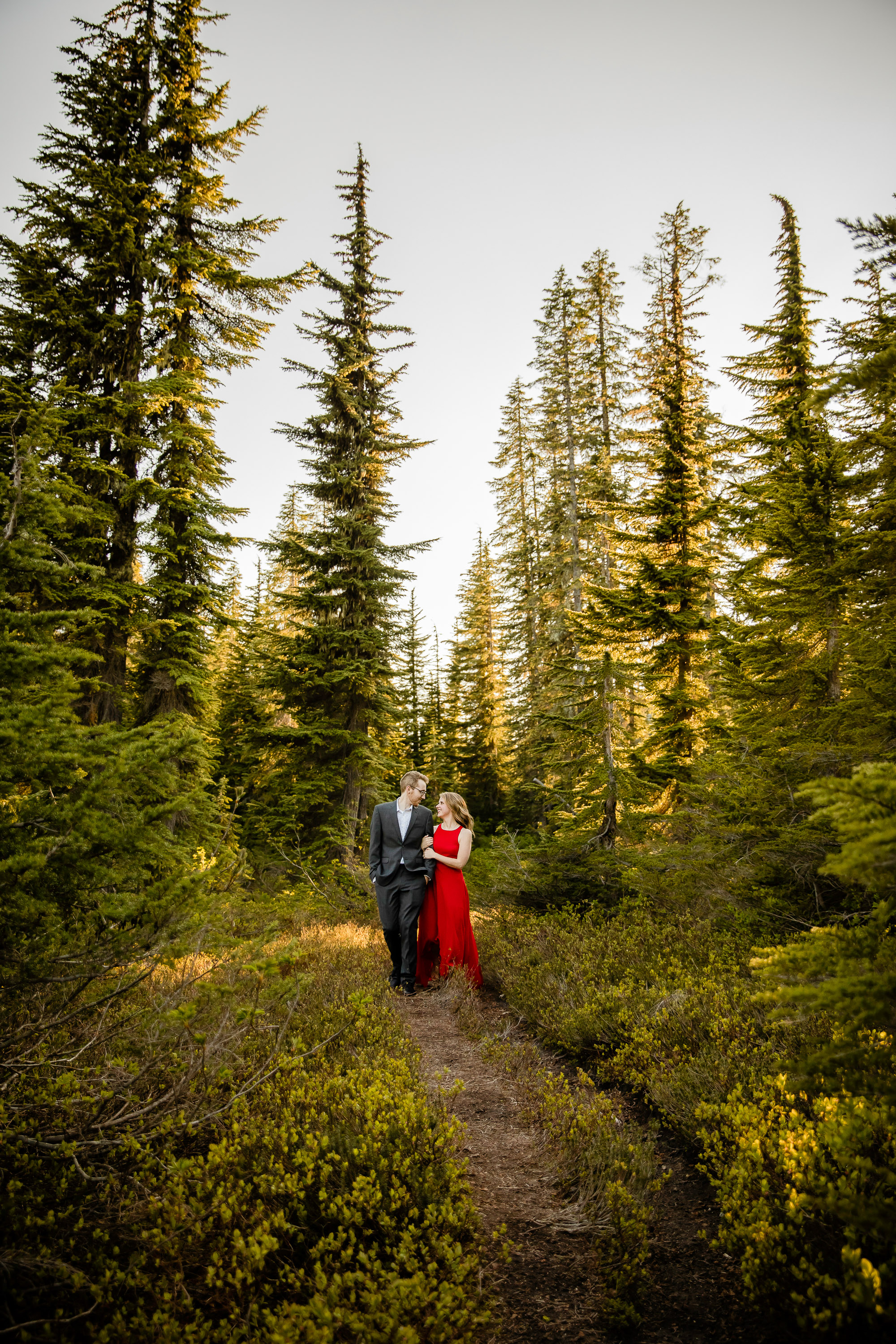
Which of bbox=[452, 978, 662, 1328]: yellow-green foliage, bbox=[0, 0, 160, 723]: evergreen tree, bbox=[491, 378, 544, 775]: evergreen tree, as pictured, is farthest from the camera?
bbox=[491, 378, 544, 775]: evergreen tree

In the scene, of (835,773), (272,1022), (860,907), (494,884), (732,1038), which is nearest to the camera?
(732,1038)

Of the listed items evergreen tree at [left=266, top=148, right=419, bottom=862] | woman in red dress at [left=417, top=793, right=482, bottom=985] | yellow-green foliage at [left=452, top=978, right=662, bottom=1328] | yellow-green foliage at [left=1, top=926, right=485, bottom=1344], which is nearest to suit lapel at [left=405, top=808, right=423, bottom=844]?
woman in red dress at [left=417, top=793, right=482, bottom=985]

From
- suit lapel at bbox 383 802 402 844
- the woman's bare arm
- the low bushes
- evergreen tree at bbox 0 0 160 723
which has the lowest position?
the low bushes

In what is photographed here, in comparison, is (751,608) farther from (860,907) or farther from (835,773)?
(860,907)

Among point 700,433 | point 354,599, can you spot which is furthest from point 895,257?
point 700,433

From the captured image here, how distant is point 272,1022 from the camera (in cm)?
505

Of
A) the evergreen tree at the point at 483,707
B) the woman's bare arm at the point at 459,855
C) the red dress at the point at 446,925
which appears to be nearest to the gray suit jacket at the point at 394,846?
the woman's bare arm at the point at 459,855

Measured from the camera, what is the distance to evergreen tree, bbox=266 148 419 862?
51.2 feet

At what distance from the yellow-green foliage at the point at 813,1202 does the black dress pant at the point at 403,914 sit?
3903 mm

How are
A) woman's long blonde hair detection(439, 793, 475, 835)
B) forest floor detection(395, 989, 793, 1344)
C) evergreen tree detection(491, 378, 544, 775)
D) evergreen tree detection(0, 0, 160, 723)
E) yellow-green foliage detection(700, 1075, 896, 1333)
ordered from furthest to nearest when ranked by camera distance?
evergreen tree detection(491, 378, 544, 775)
evergreen tree detection(0, 0, 160, 723)
woman's long blonde hair detection(439, 793, 475, 835)
forest floor detection(395, 989, 793, 1344)
yellow-green foliage detection(700, 1075, 896, 1333)

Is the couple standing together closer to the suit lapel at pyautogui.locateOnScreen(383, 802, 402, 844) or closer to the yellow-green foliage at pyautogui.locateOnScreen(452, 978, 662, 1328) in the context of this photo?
the suit lapel at pyautogui.locateOnScreen(383, 802, 402, 844)

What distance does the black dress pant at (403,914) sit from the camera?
6770 mm

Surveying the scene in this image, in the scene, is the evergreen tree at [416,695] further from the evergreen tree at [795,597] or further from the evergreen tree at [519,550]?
the evergreen tree at [795,597]

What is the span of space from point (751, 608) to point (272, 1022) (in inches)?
268
